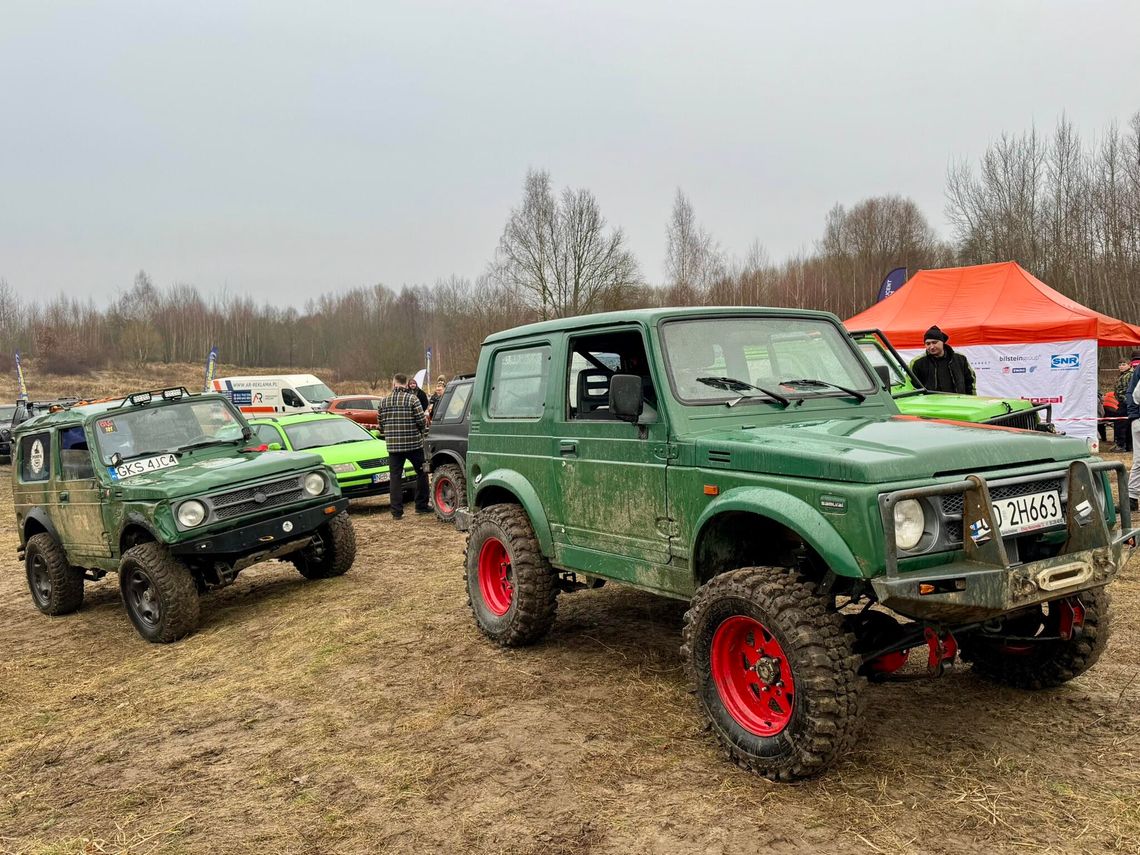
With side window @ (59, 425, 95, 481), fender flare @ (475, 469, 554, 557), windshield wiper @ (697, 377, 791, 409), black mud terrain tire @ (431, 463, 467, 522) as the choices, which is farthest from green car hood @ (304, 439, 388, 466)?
windshield wiper @ (697, 377, 791, 409)

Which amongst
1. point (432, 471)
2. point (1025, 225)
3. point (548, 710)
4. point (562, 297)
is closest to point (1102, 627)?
point (548, 710)

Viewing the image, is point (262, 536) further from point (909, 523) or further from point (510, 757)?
point (909, 523)

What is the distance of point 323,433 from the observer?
1366 centimetres

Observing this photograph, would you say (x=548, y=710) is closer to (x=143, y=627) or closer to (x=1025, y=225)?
(x=143, y=627)

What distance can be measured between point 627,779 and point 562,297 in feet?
113

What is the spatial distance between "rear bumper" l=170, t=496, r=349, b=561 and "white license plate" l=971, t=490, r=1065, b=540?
5730 millimetres

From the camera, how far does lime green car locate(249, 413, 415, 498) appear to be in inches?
506

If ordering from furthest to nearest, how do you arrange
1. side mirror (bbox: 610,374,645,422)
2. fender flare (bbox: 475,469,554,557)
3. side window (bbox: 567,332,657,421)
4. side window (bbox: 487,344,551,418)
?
side window (bbox: 487,344,551,418) < fender flare (bbox: 475,469,554,557) < side window (bbox: 567,332,657,421) < side mirror (bbox: 610,374,645,422)

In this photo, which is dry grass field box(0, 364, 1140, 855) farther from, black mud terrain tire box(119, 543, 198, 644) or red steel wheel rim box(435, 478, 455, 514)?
red steel wheel rim box(435, 478, 455, 514)

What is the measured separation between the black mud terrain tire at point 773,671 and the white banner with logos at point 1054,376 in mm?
12149

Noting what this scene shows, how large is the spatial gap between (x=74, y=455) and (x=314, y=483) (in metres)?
2.31

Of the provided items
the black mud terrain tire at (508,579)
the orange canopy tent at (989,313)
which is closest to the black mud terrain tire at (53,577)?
the black mud terrain tire at (508,579)

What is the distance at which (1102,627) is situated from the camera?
4.09 m

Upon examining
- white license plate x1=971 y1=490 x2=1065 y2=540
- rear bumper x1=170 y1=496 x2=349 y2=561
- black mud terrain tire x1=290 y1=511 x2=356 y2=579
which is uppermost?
white license plate x1=971 y1=490 x2=1065 y2=540
